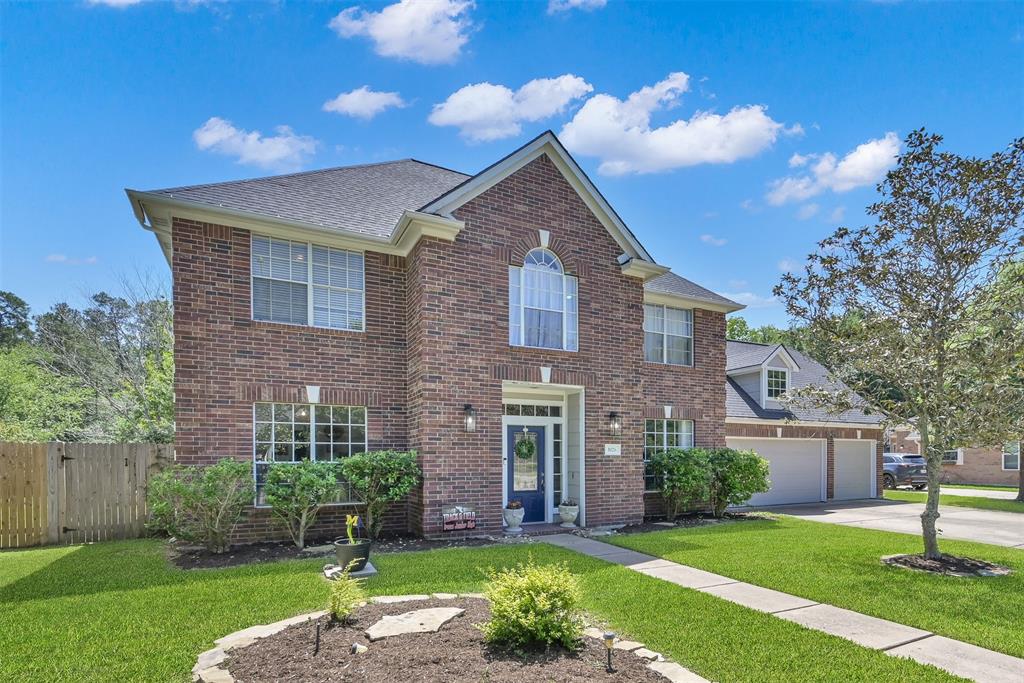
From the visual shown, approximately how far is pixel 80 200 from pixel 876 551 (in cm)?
2251

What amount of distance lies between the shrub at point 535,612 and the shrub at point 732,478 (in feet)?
33.1

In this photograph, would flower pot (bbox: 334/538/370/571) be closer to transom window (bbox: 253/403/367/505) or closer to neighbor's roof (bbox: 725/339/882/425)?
transom window (bbox: 253/403/367/505)

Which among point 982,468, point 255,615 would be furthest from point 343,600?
point 982,468

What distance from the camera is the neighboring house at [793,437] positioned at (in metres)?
17.5

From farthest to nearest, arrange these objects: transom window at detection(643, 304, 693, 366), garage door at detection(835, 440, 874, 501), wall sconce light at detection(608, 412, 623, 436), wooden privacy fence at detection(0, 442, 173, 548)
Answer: garage door at detection(835, 440, 874, 501) → transom window at detection(643, 304, 693, 366) → wall sconce light at detection(608, 412, 623, 436) → wooden privacy fence at detection(0, 442, 173, 548)

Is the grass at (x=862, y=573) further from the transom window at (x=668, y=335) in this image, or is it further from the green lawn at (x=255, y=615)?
the transom window at (x=668, y=335)

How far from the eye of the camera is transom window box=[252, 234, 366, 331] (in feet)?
33.2

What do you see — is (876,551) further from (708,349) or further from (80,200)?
(80,200)

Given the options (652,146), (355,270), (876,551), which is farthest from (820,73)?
(355,270)

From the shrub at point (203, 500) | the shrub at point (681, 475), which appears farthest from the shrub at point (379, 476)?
the shrub at point (681, 475)

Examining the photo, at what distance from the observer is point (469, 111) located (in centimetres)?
1185

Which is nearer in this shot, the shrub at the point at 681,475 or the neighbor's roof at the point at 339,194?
the neighbor's roof at the point at 339,194

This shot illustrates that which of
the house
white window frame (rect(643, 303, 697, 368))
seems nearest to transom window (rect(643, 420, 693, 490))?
white window frame (rect(643, 303, 697, 368))

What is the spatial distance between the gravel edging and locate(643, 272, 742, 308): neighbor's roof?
10.7 m
